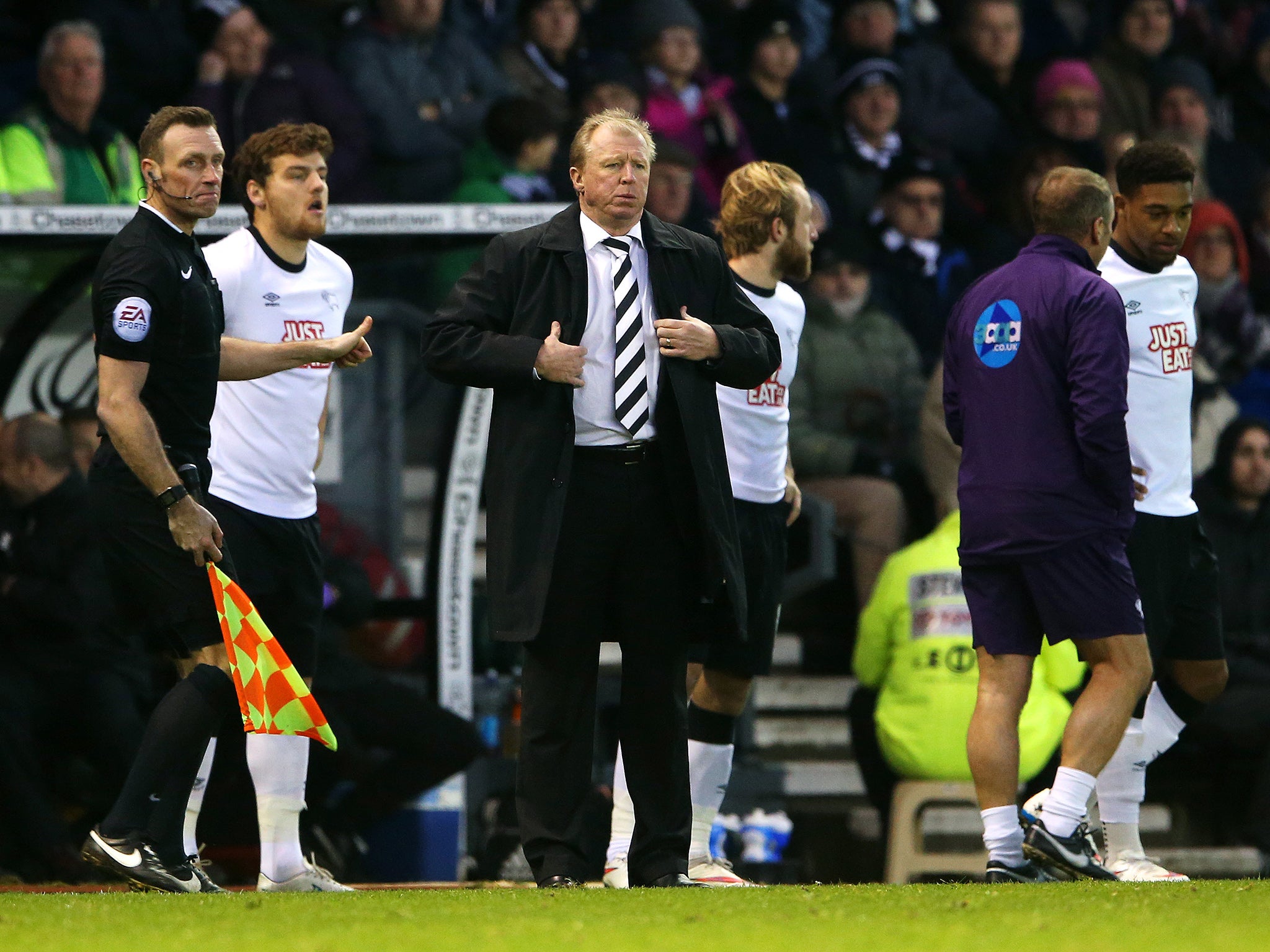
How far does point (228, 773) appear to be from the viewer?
7.56 m

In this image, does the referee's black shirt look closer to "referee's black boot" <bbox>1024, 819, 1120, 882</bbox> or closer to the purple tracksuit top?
the purple tracksuit top

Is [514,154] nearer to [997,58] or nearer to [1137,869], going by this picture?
[997,58]

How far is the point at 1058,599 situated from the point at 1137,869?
1.09 m

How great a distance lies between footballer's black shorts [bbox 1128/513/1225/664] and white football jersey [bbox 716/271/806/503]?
1.11 metres

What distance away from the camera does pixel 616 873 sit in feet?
20.0

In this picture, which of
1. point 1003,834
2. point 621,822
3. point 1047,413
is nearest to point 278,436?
point 621,822

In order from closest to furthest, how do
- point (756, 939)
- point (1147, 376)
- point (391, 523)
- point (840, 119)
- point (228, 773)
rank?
point (756, 939) < point (1147, 376) < point (228, 773) < point (391, 523) < point (840, 119)

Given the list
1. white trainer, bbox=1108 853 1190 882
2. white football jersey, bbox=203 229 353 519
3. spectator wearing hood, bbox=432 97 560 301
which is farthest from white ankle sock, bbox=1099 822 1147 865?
spectator wearing hood, bbox=432 97 560 301

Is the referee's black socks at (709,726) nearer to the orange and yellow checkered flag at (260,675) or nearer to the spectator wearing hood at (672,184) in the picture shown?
the orange and yellow checkered flag at (260,675)

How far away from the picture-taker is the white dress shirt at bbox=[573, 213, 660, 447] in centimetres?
546

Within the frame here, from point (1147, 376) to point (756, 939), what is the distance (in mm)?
2909

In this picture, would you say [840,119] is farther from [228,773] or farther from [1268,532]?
[228,773]

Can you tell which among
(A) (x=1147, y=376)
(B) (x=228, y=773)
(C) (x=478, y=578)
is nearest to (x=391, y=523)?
(C) (x=478, y=578)

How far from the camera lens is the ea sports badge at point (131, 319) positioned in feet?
17.7
